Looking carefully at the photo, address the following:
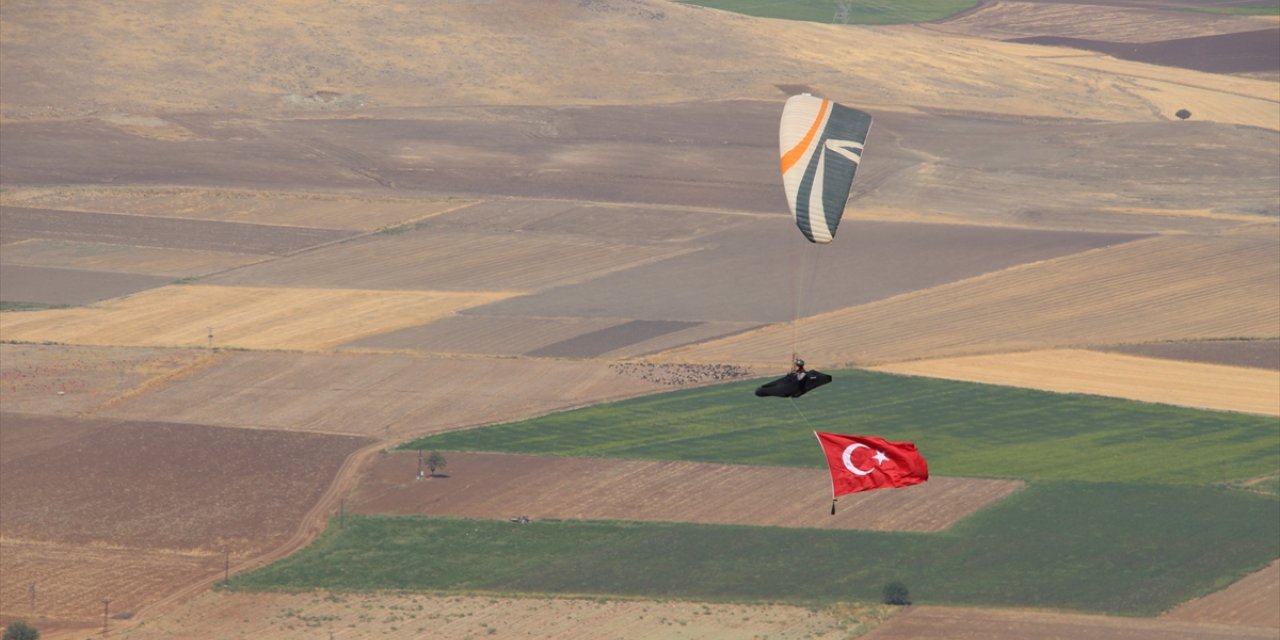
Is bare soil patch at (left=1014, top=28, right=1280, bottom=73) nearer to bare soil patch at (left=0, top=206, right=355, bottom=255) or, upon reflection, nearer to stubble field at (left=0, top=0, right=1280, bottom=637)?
stubble field at (left=0, top=0, right=1280, bottom=637)

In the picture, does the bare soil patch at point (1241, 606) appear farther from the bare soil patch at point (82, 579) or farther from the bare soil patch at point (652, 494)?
the bare soil patch at point (82, 579)

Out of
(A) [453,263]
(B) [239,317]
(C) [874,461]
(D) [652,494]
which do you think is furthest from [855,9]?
(C) [874,461]

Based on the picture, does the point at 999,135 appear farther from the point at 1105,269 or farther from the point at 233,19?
the point at 233,19

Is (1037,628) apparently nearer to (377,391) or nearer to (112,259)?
(377,391)

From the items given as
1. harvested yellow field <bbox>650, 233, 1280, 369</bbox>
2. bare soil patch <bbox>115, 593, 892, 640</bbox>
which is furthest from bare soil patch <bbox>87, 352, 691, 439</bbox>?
bare soil patch <bbox>115, 593, 892, 640</bbox>

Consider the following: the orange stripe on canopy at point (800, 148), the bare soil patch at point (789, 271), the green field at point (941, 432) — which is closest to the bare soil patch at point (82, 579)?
the green field at point (941, 432)
